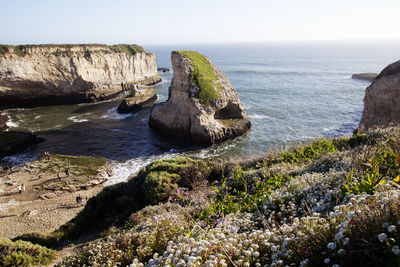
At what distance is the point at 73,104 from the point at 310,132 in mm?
44524

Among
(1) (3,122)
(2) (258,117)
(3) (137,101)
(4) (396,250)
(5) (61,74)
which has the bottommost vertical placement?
(1) (3,122)

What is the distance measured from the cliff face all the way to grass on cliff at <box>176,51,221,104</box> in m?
26.4

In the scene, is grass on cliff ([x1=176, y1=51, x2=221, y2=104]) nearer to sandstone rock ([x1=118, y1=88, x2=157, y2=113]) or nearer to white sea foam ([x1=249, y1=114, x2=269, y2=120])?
white sea foam ([x1=249, y1=114, x2=269, y2=120])

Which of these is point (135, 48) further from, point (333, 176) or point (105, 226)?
point (333, 176)

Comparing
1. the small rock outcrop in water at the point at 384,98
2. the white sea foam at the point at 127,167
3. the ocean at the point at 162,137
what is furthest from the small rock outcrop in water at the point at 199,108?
the small rock outcrop in water at the point at 384,98

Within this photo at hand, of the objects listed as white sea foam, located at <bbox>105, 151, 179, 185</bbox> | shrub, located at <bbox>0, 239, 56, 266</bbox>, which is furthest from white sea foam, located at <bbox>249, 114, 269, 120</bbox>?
shrub, located at <bbox>0, 239, 56, 266</bbox>

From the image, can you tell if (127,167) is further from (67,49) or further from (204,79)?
(67,49)

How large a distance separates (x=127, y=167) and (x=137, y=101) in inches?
874

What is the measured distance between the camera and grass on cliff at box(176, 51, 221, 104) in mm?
31016

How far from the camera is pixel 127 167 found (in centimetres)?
2450

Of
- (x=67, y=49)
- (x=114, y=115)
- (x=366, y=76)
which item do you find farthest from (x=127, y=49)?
(x=366, y=76)

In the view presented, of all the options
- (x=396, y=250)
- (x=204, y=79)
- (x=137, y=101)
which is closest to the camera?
(x=396, y=250)

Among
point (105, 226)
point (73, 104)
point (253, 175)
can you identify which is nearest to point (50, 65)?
point (73, 104)

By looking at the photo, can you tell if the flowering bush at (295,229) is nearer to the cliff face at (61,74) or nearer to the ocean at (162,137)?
the ocean at (162,137)
